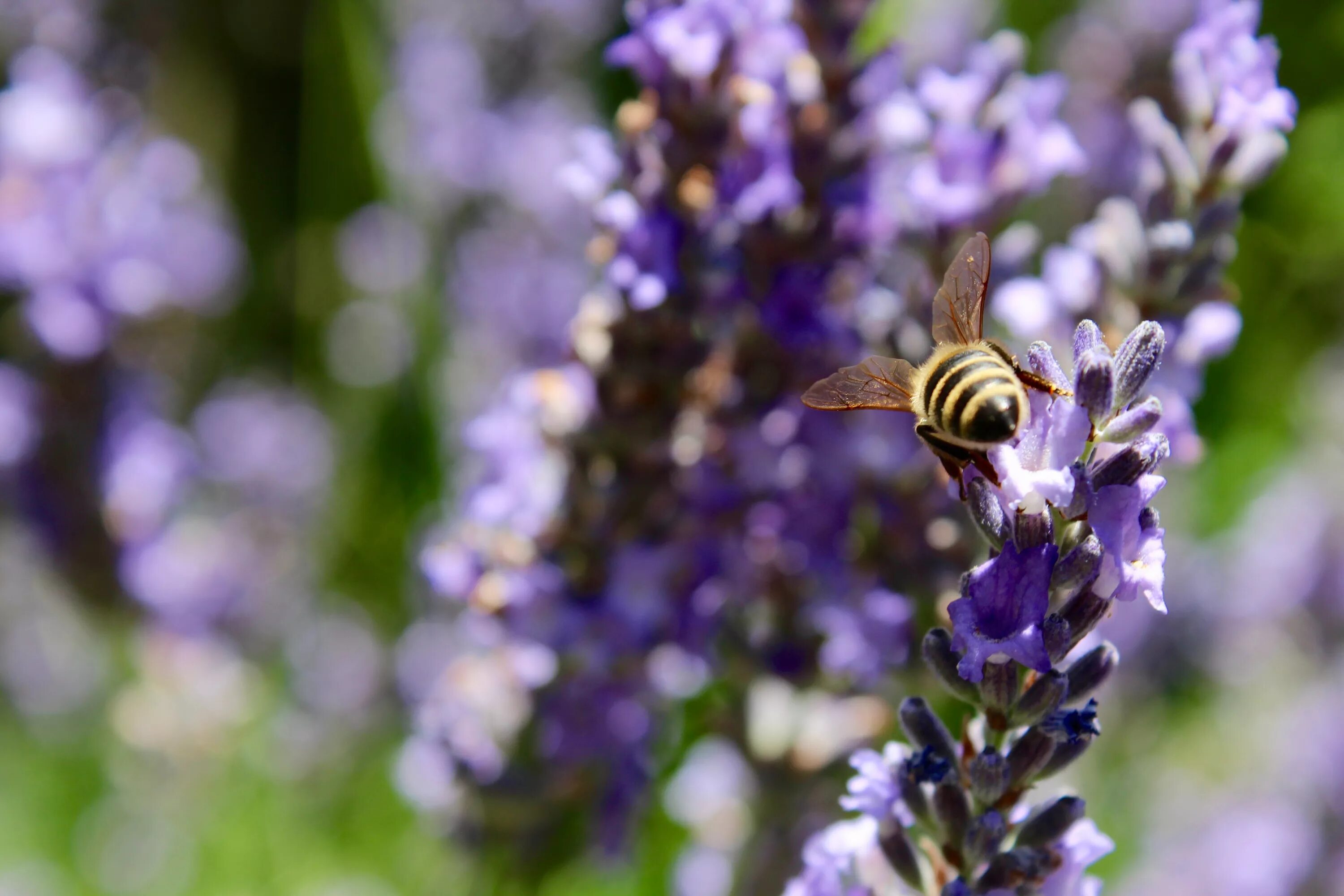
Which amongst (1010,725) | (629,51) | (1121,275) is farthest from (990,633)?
(629,51)

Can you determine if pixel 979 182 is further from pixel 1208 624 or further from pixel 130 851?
pixel 130 851

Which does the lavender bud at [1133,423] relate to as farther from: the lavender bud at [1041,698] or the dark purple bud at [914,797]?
the dark purple bud at [914,797]

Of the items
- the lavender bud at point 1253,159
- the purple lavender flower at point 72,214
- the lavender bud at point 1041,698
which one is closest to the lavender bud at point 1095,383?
the lavender bud at point 1041,698

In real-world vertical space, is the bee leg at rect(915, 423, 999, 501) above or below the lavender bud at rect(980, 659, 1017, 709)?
above

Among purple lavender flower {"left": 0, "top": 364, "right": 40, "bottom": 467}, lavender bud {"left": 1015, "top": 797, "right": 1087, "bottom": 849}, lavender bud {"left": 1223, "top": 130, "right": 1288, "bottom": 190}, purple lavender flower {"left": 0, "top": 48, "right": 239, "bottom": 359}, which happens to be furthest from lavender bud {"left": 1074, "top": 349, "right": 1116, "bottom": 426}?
purple lavender flower {"left": 0, "top": 364, "right": 40, "bottom": 467}

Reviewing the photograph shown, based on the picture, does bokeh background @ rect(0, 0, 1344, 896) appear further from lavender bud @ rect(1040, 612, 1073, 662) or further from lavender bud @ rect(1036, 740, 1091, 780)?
lavender bud @ rect(1040, 612, 1073, 662)

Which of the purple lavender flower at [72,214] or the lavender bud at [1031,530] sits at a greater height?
the purple lavender flower at [72,214]
